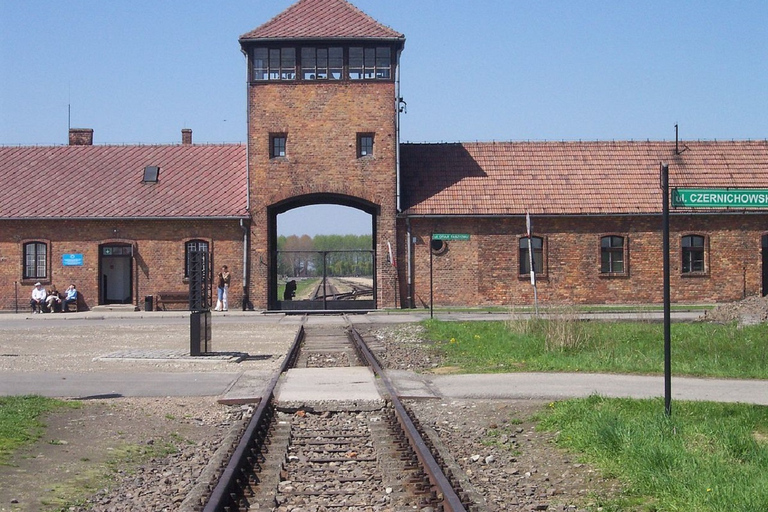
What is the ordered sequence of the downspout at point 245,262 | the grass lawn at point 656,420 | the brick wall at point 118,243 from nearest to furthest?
1. the grass lawn at point 656,420
2. the downspout at point 245,262
3. the brick wall at point 118,243

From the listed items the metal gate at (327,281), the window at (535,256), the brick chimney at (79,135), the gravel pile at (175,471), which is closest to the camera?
the gravel pile at (175,471)

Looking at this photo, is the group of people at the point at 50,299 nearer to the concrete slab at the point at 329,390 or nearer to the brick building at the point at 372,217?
the brick building at the point at 372,217

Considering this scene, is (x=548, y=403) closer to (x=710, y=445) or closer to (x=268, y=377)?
(x=710, y=445)

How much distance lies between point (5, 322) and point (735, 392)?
27.2m

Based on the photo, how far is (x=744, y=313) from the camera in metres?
25.3

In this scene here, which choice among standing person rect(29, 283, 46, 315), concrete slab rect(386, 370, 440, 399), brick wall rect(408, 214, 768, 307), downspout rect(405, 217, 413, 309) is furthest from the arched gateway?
concrete slab rect(386, 370, 440, 399)

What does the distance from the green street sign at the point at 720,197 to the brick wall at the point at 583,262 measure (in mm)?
29764

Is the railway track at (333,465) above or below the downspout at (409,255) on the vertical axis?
below

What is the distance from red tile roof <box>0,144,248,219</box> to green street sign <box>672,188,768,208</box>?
30967mm

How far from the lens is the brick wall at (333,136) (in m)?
39.0

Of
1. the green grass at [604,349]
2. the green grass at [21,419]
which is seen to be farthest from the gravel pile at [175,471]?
the green grass at [604,349]

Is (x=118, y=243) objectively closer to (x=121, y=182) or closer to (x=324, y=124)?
(x=121, y=182)

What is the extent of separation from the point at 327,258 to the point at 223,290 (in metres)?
102

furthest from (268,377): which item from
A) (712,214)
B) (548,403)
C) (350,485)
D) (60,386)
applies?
(712,214)
